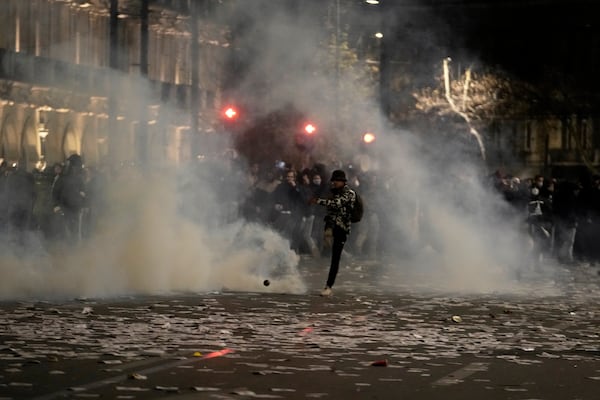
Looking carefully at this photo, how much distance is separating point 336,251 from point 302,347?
7.31 metres

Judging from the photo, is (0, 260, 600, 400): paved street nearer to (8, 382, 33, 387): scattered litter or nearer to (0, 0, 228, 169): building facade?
(8, 382, 33, 387): scattered litter

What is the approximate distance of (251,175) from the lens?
35.2 metres

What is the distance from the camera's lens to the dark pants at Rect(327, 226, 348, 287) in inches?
832

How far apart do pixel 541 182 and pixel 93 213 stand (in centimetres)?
983

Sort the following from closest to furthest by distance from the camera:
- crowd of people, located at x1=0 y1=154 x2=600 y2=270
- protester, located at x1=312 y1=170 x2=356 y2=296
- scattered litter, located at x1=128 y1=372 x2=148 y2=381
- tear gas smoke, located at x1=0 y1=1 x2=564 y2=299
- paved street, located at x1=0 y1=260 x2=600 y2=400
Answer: paved street, located at x1=0 y1=260 x2=600 y2=400 → scattered litter, located at x1=128 y1=372 x2=148 y2=381 → protester, located at x1=312 y1=170 x2=356 y2=296 → tear gas smoke, located at x1=0 y1=1 x2=564 y2=299 → crowd of people, located at x1=0 y1=154 x2=600 y2=270

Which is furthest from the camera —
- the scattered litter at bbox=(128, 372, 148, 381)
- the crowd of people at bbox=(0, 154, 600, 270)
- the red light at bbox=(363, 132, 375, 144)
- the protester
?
the red light at bbox=(363, 132, 375, 144)

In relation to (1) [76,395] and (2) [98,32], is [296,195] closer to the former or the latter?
(2) [98,32]

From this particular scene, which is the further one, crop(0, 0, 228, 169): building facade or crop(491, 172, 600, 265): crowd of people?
crop(491, 172, 600, 265): crowd of people

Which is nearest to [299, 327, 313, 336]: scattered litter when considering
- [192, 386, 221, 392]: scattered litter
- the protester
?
[192, 386, 221, 392]: scattered litter

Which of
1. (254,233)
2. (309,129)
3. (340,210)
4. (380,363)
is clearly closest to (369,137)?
(309,129)

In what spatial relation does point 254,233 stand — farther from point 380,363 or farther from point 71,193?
point 380,363

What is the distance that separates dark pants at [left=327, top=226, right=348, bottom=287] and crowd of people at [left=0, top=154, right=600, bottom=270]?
24.7 feet

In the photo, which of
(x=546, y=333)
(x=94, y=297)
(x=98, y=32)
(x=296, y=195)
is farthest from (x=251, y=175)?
(x=546, y=333)

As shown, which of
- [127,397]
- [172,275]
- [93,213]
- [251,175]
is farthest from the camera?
[251,175]
